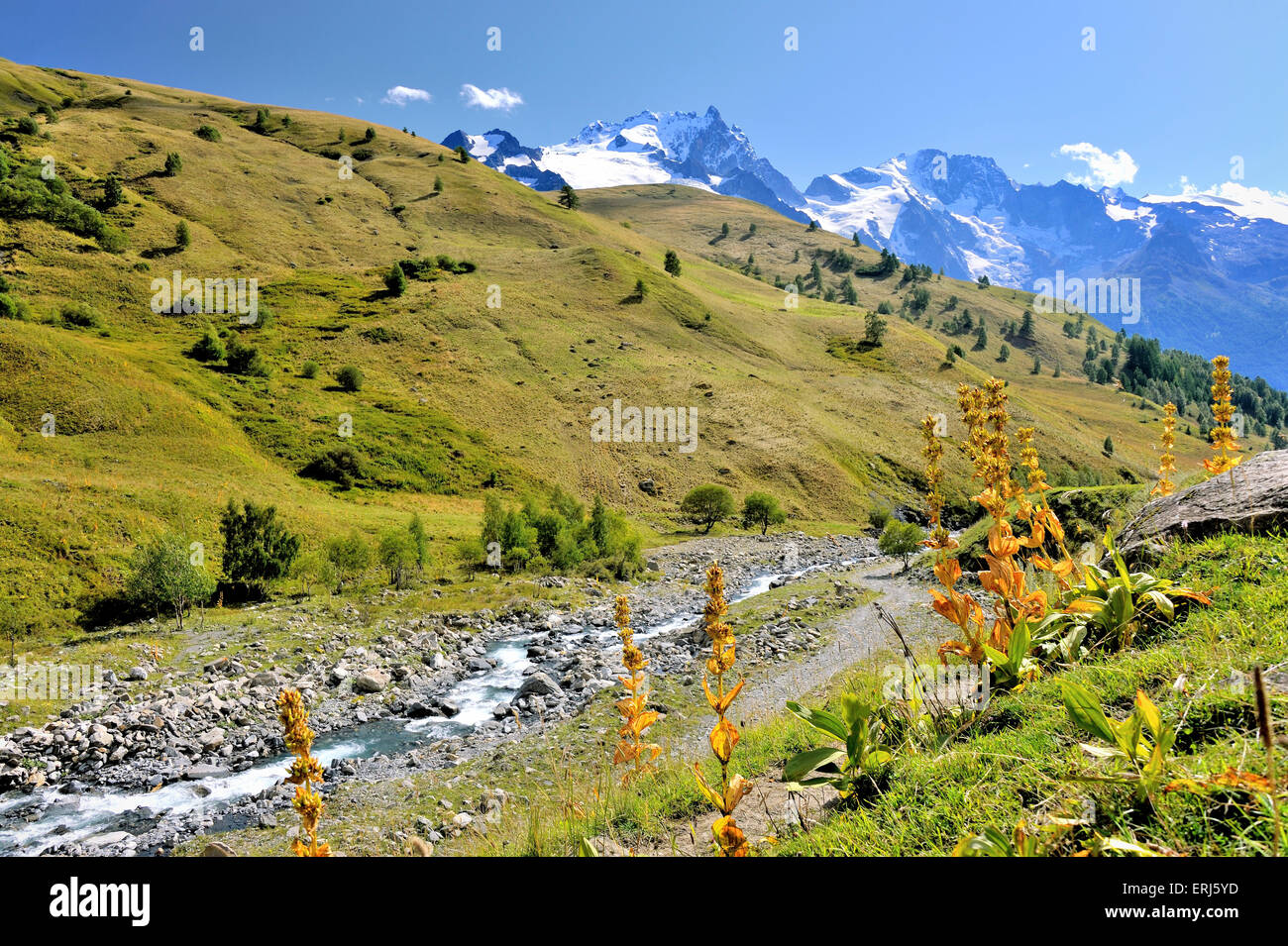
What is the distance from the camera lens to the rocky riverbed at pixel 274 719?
41.2 feet

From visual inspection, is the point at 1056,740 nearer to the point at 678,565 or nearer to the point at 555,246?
the point at 678,565

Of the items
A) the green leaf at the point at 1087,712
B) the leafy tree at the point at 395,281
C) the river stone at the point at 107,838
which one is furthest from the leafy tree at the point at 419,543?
the leafy tree at the point at 395,281

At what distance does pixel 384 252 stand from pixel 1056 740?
398ft

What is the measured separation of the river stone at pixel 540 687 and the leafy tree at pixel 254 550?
64.2 ft

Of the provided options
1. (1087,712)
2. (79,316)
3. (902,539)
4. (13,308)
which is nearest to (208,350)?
(79,316)

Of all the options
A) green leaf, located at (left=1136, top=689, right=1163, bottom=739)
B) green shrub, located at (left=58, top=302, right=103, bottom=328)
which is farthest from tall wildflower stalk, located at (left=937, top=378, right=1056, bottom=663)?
green shrub, located at (left=58, top=302, right=103, bottom=328)

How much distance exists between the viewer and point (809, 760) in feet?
12.5

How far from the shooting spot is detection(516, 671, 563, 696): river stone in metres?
18.6

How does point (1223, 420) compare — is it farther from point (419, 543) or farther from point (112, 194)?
point (112, 194)

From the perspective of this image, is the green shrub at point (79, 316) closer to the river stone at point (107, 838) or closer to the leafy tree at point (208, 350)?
the leafy tree at point (208, 350)

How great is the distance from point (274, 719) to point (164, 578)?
1226 centimetres

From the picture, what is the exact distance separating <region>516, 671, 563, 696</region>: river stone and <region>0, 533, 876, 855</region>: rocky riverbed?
0.04m
